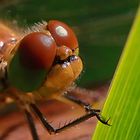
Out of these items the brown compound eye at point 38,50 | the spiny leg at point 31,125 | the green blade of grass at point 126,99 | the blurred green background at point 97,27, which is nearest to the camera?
the green blade of grass at point 126,99

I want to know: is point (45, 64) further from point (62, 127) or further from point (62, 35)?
point (62, 127)

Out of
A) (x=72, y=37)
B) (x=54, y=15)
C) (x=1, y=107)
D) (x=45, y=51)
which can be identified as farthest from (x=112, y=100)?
(x=54, y=15)

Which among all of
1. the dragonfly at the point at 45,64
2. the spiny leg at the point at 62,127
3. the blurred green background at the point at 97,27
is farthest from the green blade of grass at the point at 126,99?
the blurred green background at the point at 97,27

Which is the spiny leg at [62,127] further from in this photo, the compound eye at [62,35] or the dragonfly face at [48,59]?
the compound eye at [62,35]

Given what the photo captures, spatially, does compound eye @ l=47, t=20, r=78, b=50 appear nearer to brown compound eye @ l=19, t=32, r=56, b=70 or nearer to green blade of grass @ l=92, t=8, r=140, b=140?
brown compound eye @ l=19, t=32, r=56, b=70

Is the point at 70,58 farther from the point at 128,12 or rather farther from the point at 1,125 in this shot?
the point at 128,12

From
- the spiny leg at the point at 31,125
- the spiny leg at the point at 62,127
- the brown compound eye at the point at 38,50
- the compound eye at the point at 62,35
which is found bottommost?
the spiny leg at the point at 31,125
